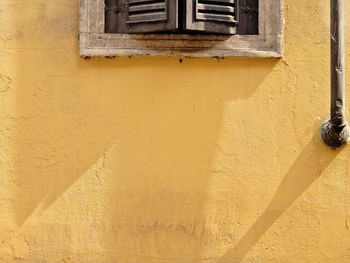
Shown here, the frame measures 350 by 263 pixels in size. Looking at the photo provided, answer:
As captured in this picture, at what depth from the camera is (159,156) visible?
4.43 metres

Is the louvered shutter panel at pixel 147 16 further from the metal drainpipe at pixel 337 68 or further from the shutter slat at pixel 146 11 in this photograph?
the metal drainpipe at pixel 337 68

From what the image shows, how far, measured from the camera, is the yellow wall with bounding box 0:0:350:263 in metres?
4.39

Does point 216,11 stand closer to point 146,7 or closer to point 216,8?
point 216,8

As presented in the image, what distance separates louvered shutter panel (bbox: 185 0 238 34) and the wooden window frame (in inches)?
3.4

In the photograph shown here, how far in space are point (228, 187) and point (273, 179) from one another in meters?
0.32

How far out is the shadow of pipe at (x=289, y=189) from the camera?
14.5 ft

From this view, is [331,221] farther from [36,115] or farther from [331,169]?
[36,115]

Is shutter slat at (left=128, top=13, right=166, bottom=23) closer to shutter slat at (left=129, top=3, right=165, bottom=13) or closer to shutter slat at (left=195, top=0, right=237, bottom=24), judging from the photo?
shutter slat at (left=129, top=3, right=165, bottom=13)

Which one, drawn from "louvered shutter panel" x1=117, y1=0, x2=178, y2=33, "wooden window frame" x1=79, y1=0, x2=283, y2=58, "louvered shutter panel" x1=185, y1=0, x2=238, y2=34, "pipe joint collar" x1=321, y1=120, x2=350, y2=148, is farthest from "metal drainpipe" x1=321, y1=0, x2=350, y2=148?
"louvered shutter panel" x1=117, y1=0, x2=178, y2=33

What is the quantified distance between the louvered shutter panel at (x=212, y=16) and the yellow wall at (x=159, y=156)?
9.8 inches

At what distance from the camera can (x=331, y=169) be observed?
4.47 m

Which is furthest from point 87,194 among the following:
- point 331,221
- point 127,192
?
point 331,221

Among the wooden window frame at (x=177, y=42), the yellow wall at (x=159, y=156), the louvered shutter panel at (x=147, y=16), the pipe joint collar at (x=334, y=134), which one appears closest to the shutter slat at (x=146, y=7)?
the louvered shutter panel at (x=147, y=16)

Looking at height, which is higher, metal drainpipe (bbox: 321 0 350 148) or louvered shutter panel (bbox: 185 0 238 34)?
louvered shutter panel (bbox: 185 0 238 34)
